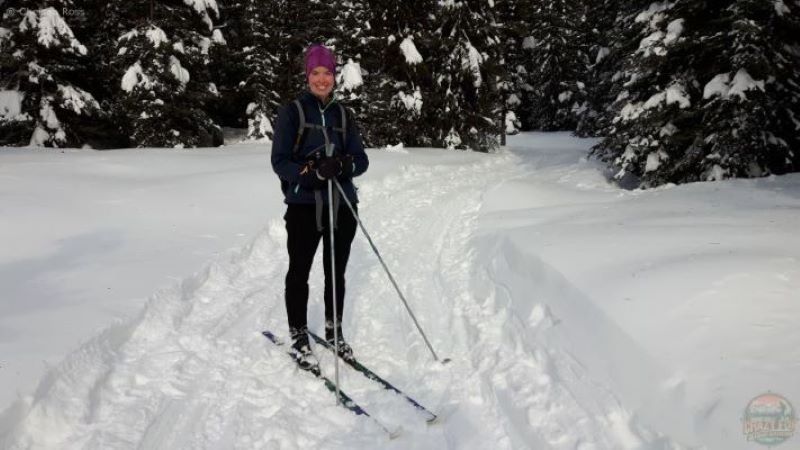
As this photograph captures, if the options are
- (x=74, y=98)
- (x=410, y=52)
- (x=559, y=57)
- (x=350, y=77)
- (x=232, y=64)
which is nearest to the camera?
(x=74, y=98)

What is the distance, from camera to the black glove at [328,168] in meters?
3.55

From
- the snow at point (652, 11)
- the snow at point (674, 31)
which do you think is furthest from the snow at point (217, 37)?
the snow at point (674, 31)

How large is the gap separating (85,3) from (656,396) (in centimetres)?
2041

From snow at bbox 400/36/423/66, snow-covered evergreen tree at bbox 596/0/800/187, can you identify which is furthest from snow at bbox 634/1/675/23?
snow at bbox 400/36/423/66

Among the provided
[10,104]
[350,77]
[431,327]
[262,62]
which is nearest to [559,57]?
[350,77]

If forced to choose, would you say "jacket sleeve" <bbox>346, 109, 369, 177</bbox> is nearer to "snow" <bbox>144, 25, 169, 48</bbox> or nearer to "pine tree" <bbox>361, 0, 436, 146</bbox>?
"snow" <bbox>144, 25, 169, 48</bbox>

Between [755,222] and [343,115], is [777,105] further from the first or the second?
[343,115]

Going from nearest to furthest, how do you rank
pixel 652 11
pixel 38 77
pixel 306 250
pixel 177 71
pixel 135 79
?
pixel 306 250 → pixel 652 11 → pixel 38 77 → pixel 135 79 → pixel 177 71

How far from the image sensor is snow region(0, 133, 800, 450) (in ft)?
9.70

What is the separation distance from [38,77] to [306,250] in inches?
583

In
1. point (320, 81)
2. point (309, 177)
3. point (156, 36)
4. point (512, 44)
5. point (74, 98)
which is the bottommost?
point (309, 177)

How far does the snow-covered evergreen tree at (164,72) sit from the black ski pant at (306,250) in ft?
45.9

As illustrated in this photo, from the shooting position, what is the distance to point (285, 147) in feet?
11.9

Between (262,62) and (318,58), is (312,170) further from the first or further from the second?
(262,62)
